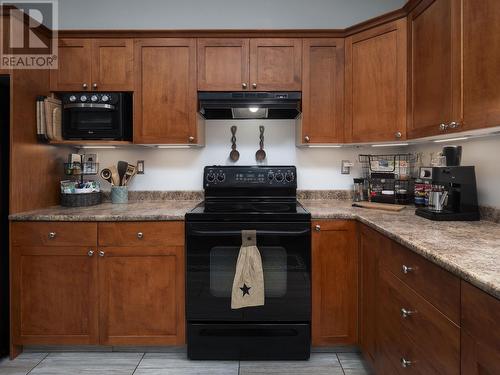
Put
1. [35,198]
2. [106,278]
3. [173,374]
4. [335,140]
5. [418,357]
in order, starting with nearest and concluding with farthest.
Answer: [418,357], [173,374], [106,278], [35,198], [335,140]

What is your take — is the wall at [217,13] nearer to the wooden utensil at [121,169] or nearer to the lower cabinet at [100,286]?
the wooden utensil at [121,169]

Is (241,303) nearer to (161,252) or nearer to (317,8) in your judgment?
(161,252)

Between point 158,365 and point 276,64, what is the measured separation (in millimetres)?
2081

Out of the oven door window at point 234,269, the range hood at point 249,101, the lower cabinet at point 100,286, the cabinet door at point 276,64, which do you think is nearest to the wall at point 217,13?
the cabinet door at point 276,64

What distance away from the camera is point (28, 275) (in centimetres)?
203

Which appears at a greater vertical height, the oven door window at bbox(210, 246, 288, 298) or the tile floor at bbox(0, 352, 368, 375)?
the oven door window at bbox(210, 246, 288, 298)

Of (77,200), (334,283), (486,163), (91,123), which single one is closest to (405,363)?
(334,283)

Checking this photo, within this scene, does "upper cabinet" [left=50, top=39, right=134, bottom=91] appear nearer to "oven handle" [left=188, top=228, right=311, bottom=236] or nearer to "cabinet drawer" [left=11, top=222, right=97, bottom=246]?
"cabinet drawer" [left=11, top=222, right=97, bottom=246]

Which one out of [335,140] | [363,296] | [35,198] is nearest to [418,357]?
[363,296]

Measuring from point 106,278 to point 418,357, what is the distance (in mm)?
1694

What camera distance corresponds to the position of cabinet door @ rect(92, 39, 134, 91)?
92.3 inches

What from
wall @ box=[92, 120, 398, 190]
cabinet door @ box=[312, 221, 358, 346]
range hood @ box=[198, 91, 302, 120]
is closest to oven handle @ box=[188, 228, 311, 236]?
cabinet door @ box=[312, 221, 358, 346]

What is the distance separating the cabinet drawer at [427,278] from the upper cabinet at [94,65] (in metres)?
1.99

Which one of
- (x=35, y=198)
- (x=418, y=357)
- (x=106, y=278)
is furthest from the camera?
(x=35, y=198)
